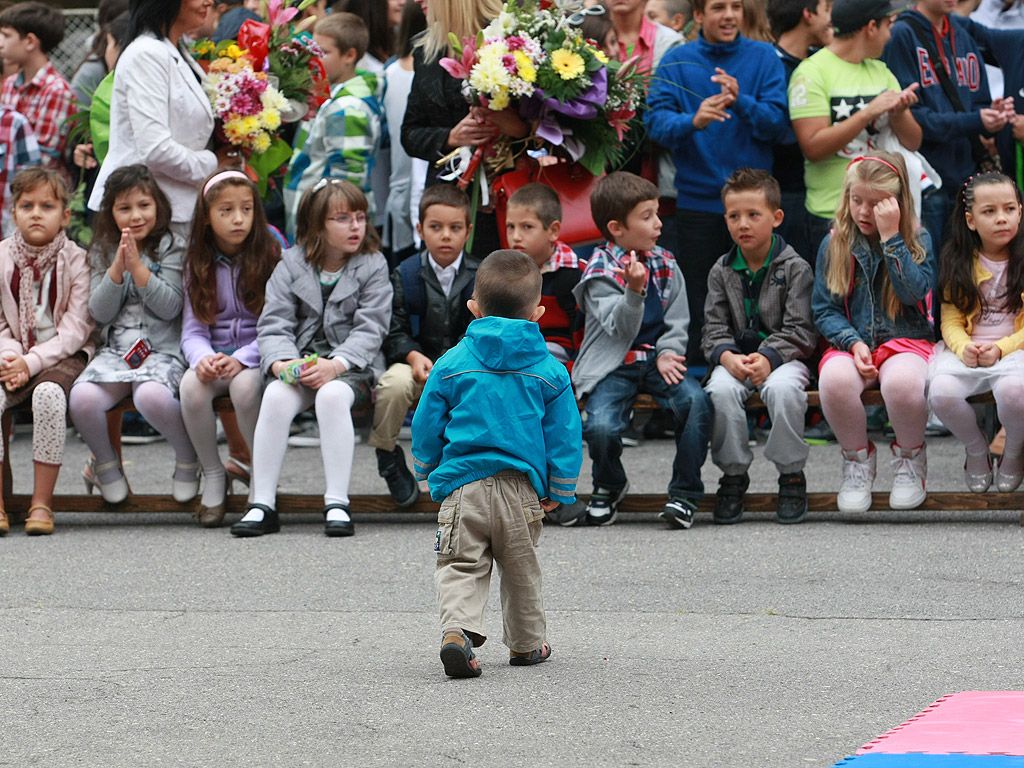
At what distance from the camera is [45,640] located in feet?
16.7

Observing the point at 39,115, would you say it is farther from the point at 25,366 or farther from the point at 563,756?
the point at 563,756

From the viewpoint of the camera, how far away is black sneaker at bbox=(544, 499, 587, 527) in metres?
6.82

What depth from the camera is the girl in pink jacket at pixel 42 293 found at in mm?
7145

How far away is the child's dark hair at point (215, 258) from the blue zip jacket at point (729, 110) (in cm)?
214

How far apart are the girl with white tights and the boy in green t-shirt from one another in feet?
7.99

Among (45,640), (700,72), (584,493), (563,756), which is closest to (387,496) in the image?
(584,493)

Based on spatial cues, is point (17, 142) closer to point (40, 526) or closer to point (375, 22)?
point (375, 22)

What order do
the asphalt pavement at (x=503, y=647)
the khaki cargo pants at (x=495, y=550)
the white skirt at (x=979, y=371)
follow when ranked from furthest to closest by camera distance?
the white skirt at (x=979, y=371) < the khaki cargo pants at (x=495, y=550) < the asphalt pavement at (x=503, y=647)

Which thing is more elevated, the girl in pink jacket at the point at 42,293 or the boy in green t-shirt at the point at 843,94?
the boy in green t-shirt at the point at 843,94

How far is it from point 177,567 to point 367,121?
10.1 ft

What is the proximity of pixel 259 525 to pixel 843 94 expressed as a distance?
12.5ft

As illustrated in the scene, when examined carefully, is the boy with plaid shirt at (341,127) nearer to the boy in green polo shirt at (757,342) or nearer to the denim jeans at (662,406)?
the denim jeans at (662,406)

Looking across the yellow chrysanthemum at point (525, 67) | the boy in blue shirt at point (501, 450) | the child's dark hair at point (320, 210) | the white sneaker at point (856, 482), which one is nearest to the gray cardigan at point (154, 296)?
the child's dark hair at point (320, 210)

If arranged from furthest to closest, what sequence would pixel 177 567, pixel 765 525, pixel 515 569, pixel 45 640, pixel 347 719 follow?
pixel 765 525
pixel 177 567
pixel 45 640
pixel 515 569
pixel 347 719
